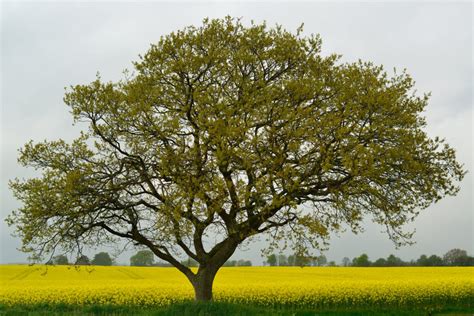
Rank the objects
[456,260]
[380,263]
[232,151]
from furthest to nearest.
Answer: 1. [380,263]
2. [456,260]
3. [232,151]

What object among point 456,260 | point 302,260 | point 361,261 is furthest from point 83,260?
point 361,261

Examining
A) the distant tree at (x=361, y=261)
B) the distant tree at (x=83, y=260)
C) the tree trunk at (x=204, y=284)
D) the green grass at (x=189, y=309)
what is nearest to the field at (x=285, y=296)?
the green grass at (x=189, y=309)

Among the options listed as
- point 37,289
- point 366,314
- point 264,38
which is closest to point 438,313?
point 366,314

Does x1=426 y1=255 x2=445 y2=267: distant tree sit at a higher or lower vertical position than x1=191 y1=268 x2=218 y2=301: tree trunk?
lower

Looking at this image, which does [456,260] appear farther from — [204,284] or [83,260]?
[83,260]

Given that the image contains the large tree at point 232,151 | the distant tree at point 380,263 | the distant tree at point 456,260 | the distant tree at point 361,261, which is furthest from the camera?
the distant tree at point 361,261

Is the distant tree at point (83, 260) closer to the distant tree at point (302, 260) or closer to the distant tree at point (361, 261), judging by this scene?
the distant tree at point (302, 260)

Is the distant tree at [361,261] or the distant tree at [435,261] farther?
the distant tree at [361,261]

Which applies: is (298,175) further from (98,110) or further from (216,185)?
(98,110)

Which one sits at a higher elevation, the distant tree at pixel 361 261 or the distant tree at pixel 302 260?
the distant tree at pixel 302 260

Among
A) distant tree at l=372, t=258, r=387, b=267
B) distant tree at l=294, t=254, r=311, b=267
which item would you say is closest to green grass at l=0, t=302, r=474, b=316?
distant tree at l=294, t=254, r=311, b=267

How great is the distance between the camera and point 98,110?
2009 centimetres

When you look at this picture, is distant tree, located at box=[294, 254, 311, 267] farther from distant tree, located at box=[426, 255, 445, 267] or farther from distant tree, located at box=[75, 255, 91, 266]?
distant tree, located at box=[426, 255, 445, 267]

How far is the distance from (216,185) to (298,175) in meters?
3.06
